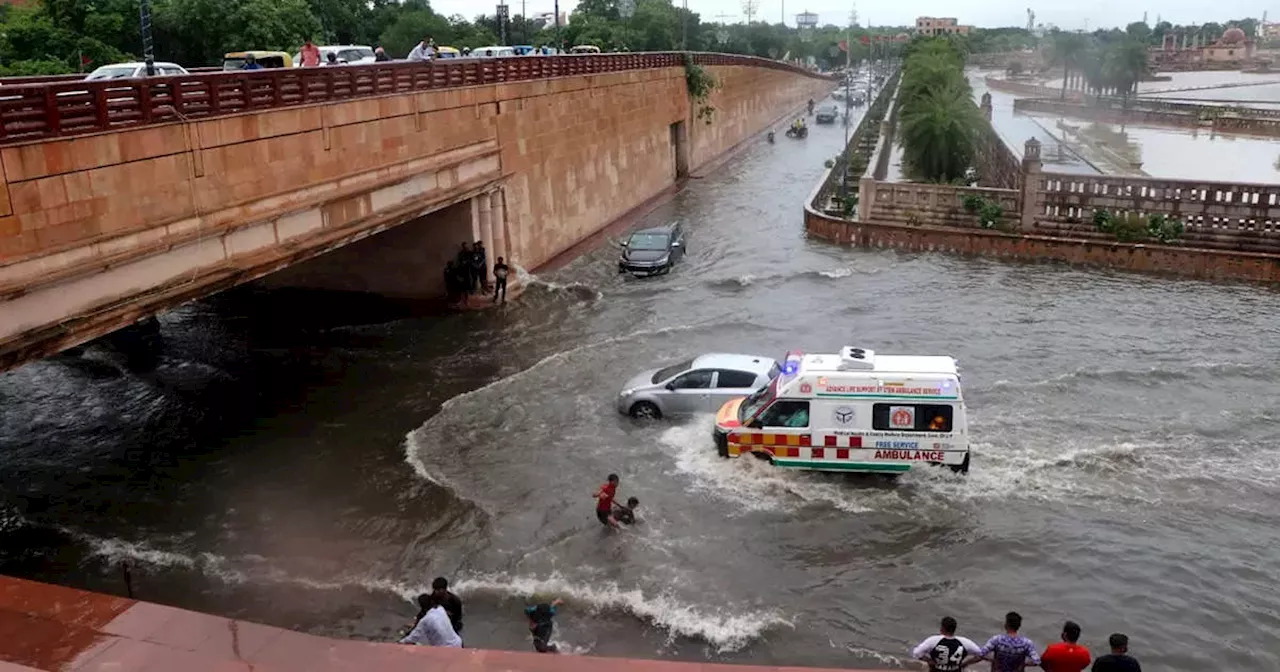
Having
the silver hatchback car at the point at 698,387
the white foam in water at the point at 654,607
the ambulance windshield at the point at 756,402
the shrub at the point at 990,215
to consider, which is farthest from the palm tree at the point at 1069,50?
the white foam in water at the point at 654,607

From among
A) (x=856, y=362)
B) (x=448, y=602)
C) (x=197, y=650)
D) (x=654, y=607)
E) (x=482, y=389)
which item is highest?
(x=856, y=362)

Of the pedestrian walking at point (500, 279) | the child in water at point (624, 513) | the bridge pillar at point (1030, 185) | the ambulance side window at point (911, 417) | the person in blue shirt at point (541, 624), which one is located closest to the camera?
the person in blue shirt at point (541, 624)

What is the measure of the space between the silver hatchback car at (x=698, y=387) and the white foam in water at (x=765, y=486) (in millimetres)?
1315

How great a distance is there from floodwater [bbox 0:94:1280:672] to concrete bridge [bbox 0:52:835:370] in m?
2.92

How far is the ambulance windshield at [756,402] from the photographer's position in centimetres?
1467

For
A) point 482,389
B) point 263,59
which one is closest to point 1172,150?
point 263,59

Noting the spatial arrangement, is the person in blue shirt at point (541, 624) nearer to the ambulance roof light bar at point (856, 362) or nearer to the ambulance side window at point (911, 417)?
the ambulance side window at point (911, 417)

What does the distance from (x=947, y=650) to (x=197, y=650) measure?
6.64 meters

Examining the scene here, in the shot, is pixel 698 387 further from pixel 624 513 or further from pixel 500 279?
pixel 500 279

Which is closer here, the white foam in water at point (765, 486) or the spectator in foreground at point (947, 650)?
the spectator in foreground at point (947, 650)

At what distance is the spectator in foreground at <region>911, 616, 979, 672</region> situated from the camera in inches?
349

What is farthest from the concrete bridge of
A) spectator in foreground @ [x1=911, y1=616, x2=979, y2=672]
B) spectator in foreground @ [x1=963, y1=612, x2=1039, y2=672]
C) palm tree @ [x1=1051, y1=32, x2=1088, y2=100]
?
palm tree @ [x1=1051, y1=32, x2=1088, y2=100]

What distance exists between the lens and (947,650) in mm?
8875

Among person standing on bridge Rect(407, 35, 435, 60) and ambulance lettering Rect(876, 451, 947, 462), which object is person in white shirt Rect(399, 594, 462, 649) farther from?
person standing on bridge Rect(407, 35, 435, 60)
